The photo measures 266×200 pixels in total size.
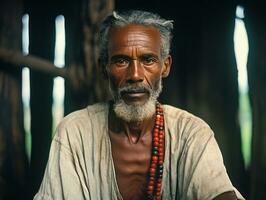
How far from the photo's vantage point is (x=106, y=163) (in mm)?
3486

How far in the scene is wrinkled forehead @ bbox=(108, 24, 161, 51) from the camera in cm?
344

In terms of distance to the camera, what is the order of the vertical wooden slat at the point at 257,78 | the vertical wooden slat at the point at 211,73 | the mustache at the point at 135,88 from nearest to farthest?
1. the mustache at the point at 135,88
2. the vertical wooden slat at the point at 257,78
3. the vertical wooden slat at the point at 211,73

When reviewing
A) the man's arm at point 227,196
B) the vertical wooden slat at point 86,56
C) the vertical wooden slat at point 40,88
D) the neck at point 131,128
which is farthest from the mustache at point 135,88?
the vertical wooden slat at point 40,88

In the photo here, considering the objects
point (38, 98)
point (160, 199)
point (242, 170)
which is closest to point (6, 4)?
point (38, 98)

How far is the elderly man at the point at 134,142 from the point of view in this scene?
3371 millimetres

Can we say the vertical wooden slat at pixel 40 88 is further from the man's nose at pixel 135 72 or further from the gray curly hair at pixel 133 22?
the man's nose at pixel 135 72

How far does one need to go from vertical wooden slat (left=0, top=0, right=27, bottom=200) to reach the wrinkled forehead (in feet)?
3.00

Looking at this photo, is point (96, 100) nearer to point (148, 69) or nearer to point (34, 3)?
point (148, 69)

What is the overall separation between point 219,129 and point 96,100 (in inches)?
39.8

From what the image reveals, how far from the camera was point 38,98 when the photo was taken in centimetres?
440

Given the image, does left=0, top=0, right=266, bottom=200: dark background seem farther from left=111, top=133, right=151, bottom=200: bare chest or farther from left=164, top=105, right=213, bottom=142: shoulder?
left=164, top=105, right=213, bottom=142: shoulder

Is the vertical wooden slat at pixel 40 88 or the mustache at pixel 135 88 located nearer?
the mustache at pixel 135 88

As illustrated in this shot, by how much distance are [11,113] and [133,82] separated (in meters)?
1.13

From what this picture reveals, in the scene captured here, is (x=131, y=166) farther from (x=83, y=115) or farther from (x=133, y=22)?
(x=133, y=22)
